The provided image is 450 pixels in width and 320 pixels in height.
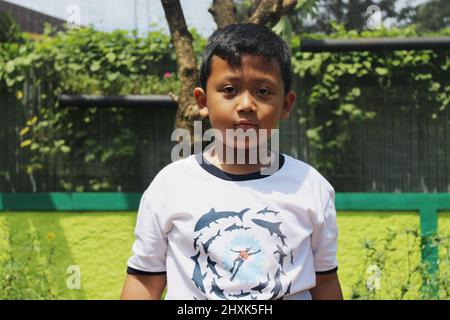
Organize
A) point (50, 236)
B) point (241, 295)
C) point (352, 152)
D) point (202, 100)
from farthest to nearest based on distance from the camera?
point (352, 152) → point (50, 236) → point (202, 100) → point (241, 295)

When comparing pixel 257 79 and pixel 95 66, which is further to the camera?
pixel 95 66

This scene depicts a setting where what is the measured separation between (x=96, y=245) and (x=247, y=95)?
376 cm

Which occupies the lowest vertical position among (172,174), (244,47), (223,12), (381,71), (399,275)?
(399,275)

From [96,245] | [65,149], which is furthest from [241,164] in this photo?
[65,149]

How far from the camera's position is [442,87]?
18.1ft

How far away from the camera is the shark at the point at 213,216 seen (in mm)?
1850

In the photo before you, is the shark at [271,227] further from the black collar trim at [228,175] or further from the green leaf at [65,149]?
the green leaf at [65,149]

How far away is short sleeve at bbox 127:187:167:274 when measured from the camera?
6.31 ft

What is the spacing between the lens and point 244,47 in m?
1.92

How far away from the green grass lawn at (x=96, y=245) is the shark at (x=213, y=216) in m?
3.40

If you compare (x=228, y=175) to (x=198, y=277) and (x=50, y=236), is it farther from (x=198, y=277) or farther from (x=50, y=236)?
(x=50, y=236)

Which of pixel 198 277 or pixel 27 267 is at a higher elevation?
Answer: pixel 198 277
